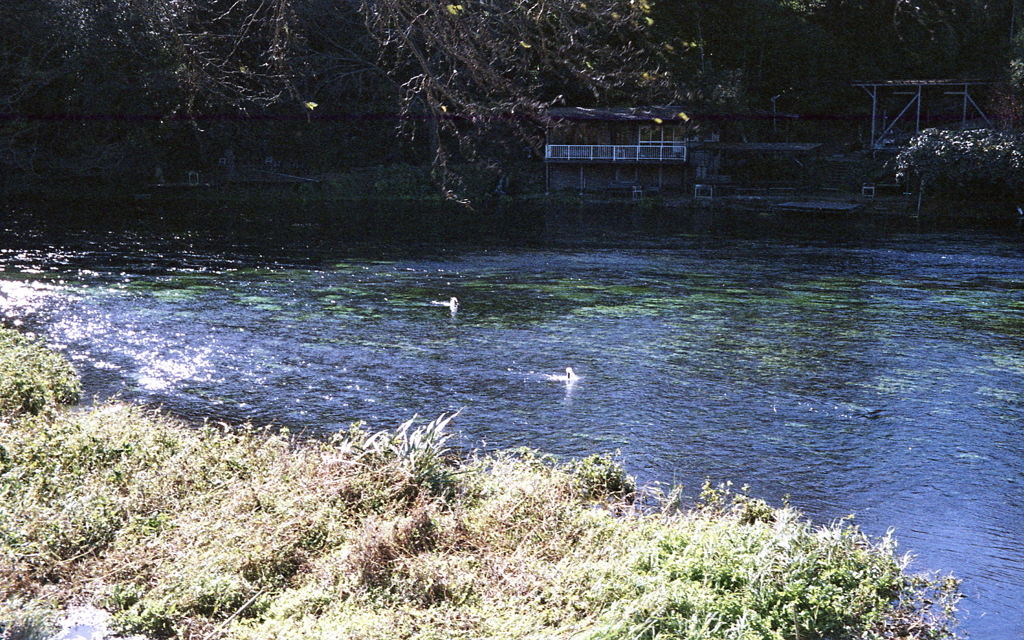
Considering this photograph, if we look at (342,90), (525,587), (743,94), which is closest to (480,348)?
(525,587)

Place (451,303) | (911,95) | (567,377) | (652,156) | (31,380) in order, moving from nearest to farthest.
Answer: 1. (31,380)
2. (567,377)
3. (451,303)
4. (652,156)
5. (911,95)

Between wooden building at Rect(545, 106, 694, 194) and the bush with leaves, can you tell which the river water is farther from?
wooden building at Rect(545, 106, 694, 194)

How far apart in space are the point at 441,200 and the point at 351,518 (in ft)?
141

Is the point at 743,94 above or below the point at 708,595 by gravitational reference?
above

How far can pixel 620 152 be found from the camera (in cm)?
5109

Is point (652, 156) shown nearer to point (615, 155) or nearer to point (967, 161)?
point (615, 155)

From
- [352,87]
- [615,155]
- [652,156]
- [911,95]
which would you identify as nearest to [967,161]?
[652,156]

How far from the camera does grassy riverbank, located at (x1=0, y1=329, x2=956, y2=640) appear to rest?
6.46 meters

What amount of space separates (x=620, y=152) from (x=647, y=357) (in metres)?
35.2

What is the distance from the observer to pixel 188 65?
9547 mm

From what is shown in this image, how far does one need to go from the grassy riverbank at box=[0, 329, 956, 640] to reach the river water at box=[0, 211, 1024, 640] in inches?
77.2

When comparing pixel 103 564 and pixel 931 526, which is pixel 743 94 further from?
pixel 103 564

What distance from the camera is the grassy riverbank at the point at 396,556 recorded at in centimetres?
646

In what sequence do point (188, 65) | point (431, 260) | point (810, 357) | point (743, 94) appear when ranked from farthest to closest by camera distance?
1. point (743, 94)
2. point (431, 260)
3. point (810, 357)
4. point (188, 65)
